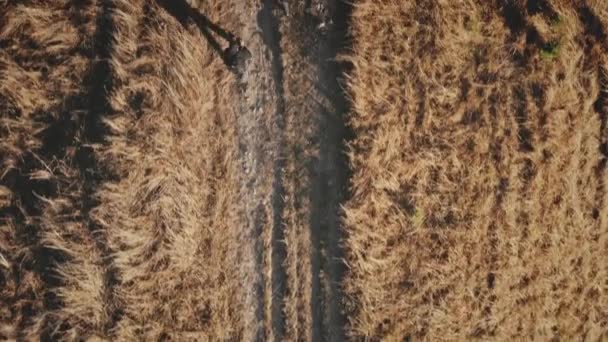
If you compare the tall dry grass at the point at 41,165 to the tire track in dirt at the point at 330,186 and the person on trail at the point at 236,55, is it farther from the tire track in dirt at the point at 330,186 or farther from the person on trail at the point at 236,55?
the tire track in dirt at the point at 330,186

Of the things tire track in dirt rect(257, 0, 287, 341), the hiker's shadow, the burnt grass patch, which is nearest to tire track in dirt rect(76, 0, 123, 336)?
the burnt grass patch

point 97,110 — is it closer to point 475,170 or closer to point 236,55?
point 236,55

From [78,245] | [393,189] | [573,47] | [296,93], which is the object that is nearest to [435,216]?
[393,189]

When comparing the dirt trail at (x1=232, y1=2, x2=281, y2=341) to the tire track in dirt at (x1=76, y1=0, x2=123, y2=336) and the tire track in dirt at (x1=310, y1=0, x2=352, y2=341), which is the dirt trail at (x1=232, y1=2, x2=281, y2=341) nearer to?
the tire track in dirt at (x1=310, y1=0, x2=352, y2=341)

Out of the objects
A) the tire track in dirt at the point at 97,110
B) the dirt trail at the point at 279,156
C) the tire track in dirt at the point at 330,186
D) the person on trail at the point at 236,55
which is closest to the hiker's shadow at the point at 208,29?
the person on trail at the point at 236,55

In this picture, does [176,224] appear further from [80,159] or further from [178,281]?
[80,159]
